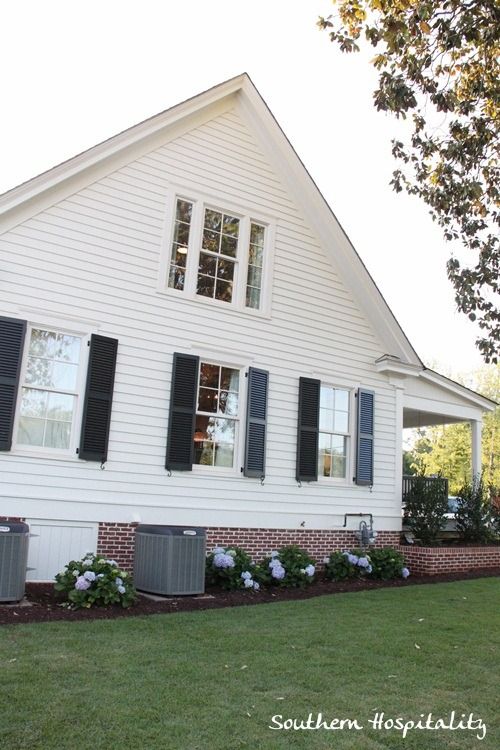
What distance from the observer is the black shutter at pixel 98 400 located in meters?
8.66

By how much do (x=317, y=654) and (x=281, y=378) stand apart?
5.73 m

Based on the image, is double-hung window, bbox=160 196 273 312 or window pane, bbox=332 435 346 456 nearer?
double-hung window, bbox=160 196 273 312

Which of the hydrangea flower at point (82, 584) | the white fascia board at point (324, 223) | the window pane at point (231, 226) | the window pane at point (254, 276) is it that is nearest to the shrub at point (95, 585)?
the hydrangea flower at point (82, 584)

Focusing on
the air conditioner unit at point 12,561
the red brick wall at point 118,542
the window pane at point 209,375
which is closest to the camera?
the air conditioner unit at point 12,561

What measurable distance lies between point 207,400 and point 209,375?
40cm

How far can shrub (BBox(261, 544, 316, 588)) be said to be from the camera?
930 centimetres

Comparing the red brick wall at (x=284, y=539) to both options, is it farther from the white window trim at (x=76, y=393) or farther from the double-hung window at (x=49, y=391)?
the double-hung window at (x=49, y=391)

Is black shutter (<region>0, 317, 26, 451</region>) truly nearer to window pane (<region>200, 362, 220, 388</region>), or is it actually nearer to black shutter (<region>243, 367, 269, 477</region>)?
window pane (<region>200, 362, 220, 388</region>)

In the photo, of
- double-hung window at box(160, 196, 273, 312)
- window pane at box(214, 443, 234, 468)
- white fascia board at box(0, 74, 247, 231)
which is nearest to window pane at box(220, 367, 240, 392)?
window pane at box(214, 443, 234, 468)

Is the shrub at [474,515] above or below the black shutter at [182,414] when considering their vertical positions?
below

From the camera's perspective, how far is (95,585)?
7320 millimetres

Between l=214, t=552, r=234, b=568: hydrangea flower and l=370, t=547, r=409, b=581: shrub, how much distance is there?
296 centimetres

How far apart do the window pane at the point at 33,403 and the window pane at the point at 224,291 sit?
3.21 metres

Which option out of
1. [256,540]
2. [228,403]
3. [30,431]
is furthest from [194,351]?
[256,540]
